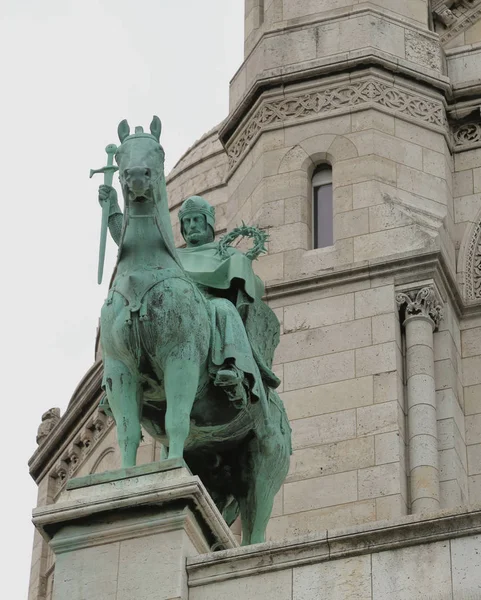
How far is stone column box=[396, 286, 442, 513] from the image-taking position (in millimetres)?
20438

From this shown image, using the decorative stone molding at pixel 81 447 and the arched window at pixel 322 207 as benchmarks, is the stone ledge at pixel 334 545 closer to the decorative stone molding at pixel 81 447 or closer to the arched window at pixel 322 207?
the arched window at pixel 322 207

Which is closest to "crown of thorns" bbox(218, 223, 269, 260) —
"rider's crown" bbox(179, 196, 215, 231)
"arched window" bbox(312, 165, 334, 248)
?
"rider's crown" bbox(179, 196, 215, 231)

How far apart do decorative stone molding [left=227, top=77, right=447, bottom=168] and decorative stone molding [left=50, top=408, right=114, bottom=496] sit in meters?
3.88

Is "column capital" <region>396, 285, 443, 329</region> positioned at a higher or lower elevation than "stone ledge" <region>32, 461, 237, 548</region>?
higher

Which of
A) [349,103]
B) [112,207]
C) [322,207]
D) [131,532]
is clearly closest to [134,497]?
[131,532]

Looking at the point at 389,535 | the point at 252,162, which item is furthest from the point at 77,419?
the point at 389,535

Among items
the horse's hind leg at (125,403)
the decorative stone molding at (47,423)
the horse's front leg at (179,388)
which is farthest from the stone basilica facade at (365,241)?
the horse's front leg at (179,388)

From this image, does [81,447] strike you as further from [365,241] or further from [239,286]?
[239,286]

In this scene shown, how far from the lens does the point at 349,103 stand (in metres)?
23.2

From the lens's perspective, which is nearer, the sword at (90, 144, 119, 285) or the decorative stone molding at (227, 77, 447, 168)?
the sword at (90, 144, 119, 285)

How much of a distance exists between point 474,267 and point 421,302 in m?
1.30

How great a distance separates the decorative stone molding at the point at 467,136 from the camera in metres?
23.7

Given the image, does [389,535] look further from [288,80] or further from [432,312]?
[288,80]

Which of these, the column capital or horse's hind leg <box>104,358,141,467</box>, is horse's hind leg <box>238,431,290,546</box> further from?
the column capital
